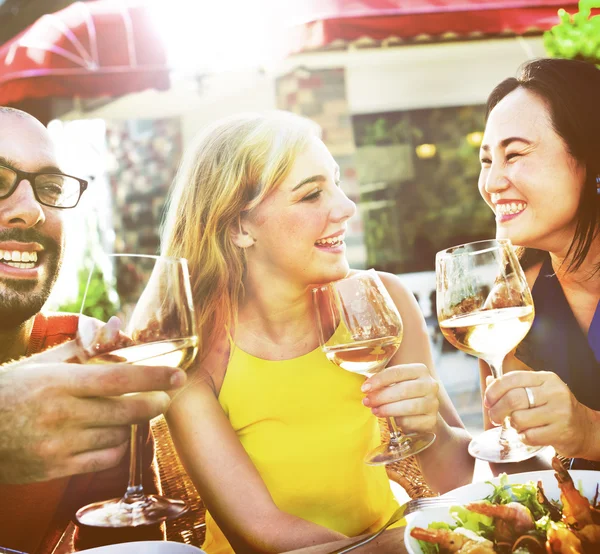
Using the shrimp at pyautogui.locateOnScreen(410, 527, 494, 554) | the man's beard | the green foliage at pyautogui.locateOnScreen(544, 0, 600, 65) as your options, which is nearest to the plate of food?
the shrimp at pyautogui.locateOnScreen(410, 527, 494, 554)

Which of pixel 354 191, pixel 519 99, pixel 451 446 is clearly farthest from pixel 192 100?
pixel 451 446

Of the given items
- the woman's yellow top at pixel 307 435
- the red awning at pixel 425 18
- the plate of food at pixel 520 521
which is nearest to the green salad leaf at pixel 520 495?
the plate of food at pixel 520 521

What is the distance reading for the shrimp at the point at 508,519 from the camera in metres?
0.67

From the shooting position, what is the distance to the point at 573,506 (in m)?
0.67

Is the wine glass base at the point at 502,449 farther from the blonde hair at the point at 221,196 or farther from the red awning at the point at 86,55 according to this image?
the red awning at the point at 86,55

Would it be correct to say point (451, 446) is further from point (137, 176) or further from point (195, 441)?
point (137, 176)

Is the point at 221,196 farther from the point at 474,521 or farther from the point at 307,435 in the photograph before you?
the point at 474,521

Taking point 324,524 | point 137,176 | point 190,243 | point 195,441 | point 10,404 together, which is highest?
Result: point 137,176

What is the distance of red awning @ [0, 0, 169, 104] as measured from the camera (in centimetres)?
90

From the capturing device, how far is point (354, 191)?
1.01 metres

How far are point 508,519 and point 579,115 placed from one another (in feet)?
1.98

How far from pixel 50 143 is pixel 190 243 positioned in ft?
0.76

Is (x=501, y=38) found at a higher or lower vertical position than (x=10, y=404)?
higher

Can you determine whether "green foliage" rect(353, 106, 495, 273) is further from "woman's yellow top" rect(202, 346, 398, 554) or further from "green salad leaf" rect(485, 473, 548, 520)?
"green salad leaf" rect(485, 473, 548, 520)
